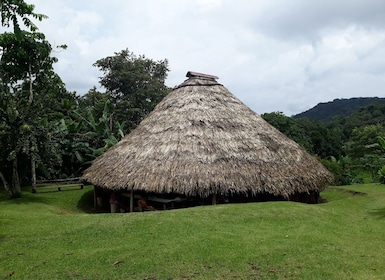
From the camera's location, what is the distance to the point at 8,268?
6.18m

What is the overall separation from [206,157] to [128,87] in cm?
1706

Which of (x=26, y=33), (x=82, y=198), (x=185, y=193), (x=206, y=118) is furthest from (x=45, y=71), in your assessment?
(x=185, y=193)

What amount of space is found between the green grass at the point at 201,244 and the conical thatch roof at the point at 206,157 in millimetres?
1489

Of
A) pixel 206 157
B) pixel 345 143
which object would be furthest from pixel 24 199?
pixel 345 143

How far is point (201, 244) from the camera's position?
23.0 ft

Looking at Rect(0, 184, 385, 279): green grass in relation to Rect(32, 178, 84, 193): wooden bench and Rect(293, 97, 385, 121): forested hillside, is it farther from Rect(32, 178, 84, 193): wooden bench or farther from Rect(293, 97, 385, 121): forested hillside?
Rect(293, 97, 385, 121): forested hillside

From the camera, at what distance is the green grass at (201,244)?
593cm

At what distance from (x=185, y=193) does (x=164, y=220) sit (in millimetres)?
2409

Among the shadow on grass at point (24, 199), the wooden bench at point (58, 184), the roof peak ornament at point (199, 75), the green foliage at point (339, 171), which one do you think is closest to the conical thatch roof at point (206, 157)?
the shadow on grass at point (24, 199)

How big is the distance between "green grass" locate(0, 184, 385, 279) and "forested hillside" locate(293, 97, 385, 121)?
78526 mm

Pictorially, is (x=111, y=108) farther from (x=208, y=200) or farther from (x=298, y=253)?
(x=298, y=253)

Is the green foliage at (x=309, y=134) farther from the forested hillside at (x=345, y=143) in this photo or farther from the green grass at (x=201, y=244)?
the green grass at (x=201, y=244)

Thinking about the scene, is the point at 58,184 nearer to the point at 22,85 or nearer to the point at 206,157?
the point at 22,85

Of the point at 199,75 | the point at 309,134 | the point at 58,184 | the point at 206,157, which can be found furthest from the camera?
the point at 309,134
